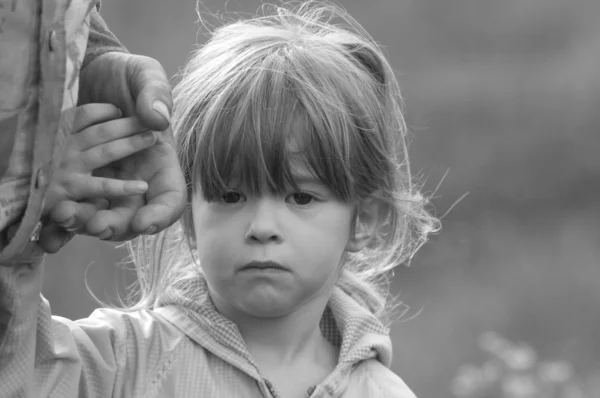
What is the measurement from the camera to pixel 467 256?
616cm

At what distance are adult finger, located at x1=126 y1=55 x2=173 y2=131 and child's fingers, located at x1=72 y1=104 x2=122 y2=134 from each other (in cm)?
4

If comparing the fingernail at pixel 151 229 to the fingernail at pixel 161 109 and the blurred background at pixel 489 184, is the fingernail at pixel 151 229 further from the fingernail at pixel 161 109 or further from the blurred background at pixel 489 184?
the blurred background at pixel 489 184

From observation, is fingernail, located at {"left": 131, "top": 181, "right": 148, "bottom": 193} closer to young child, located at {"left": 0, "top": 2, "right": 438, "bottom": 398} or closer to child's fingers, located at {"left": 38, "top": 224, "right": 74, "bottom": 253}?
child's fingers, located at {"left": 38, "top": 224, "right": 74, "bottom": 253}

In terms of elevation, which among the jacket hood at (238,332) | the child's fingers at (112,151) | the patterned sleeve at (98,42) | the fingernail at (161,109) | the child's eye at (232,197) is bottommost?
the jacket hood at (238,332)

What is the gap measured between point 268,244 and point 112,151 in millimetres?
534

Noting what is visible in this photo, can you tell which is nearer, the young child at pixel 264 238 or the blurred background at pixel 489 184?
the young child at pixel 264 238

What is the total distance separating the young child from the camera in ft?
6.99

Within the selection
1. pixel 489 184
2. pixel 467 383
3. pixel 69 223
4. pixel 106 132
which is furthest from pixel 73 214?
pixel 489 184

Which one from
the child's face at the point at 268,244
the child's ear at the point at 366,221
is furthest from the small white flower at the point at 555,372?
the child's face at the point at 268,244

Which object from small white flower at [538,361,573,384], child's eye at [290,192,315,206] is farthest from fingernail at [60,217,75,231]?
small white flower at [538,361,573,384]

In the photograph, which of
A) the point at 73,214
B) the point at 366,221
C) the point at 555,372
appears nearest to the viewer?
the point at 73,214

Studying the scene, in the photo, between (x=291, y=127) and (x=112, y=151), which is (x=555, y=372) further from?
(x=112, y=151)

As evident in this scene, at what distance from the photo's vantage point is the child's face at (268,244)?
6.98 feet

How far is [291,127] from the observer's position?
221cm
